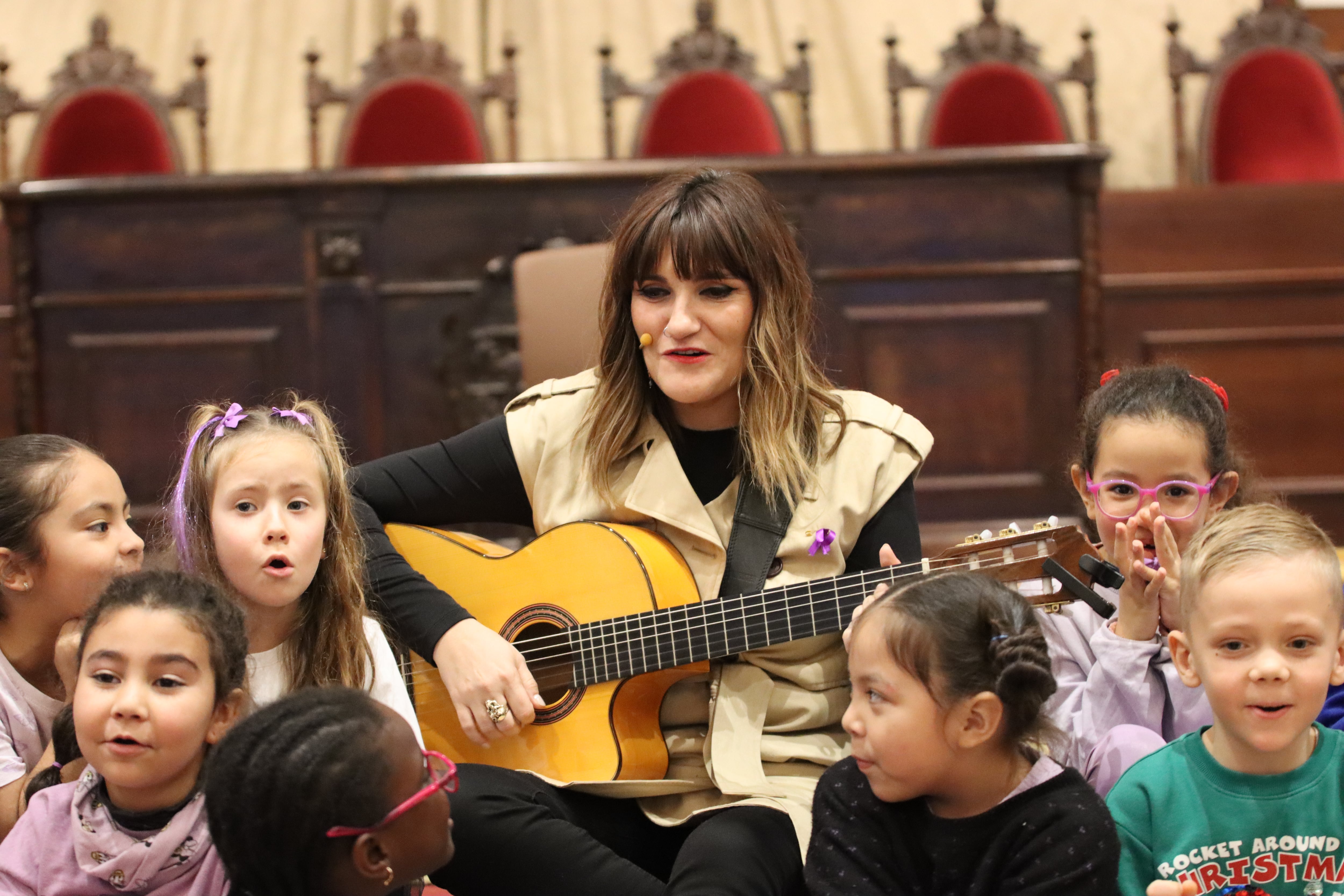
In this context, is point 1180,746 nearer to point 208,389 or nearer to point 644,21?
point 208,389

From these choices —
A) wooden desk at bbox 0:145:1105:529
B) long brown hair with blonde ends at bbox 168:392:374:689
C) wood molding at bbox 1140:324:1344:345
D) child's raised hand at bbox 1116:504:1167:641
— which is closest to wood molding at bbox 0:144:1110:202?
wooden desk at bbox 0:145:1105:529

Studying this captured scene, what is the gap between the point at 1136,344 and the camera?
421 cm

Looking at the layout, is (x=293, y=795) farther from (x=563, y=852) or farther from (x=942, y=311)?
(x=942, y=311)

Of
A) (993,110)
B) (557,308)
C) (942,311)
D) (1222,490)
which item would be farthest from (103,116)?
(1222,490)

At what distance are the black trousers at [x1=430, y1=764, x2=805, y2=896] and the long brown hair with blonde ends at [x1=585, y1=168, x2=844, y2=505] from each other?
0.50 metres

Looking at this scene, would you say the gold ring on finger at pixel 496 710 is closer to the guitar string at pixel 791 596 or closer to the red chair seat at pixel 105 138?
the guitar string at pixel 791 596

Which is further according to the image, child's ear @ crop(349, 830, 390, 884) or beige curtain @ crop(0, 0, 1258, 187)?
beige curtain @ crop(0, 0, 1258, 187)

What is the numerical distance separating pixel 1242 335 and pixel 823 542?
2745 mm

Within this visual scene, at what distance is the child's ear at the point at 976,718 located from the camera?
154 centimetres

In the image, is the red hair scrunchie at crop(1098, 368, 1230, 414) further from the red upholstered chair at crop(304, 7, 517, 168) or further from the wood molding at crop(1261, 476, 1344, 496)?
the red upholstered chair at crop(304, 7, 517, 168)

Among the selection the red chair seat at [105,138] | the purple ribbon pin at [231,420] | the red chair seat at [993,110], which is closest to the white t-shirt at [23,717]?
the purple ribbon pin at [231,420]

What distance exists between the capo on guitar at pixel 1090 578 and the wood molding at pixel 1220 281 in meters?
2.53

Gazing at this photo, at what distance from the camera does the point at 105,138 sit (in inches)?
208

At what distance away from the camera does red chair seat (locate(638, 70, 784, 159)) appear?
206 inches
